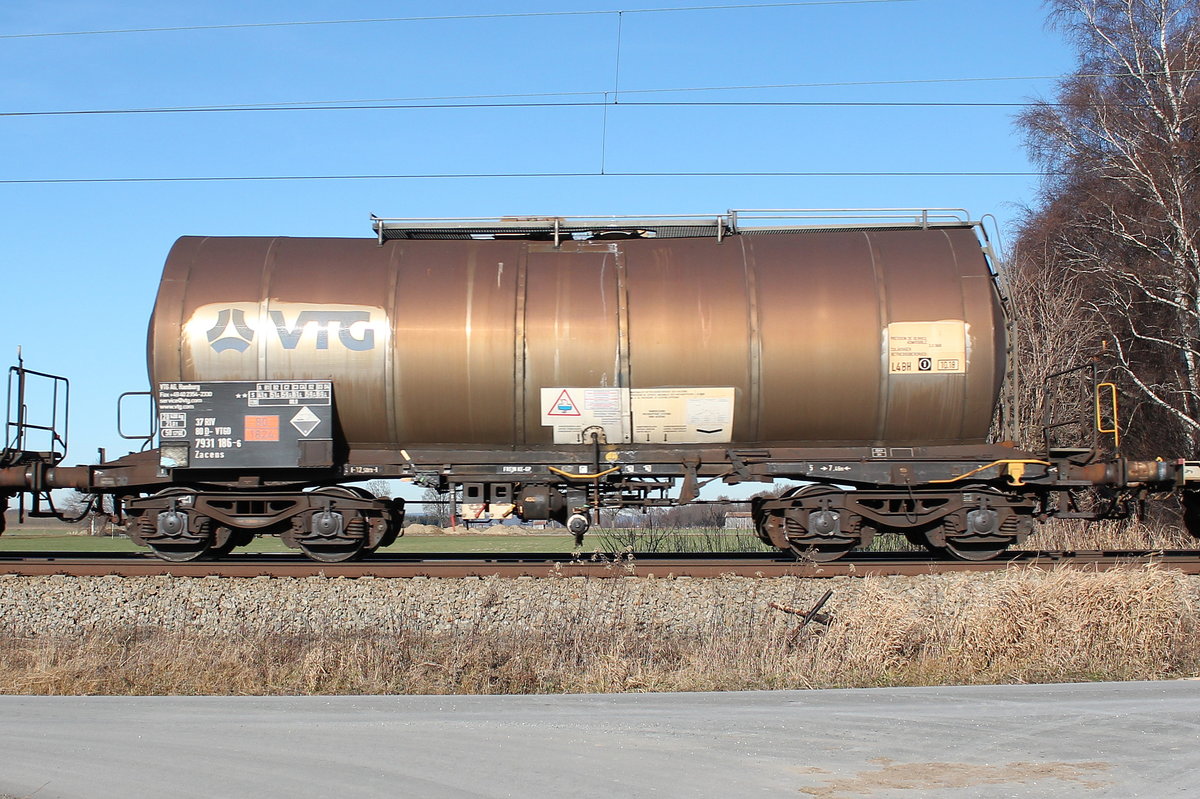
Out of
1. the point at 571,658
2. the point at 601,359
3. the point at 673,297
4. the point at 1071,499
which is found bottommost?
the point at 571,658

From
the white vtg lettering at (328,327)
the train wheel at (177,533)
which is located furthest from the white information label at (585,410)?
the train wheel at (177,533)

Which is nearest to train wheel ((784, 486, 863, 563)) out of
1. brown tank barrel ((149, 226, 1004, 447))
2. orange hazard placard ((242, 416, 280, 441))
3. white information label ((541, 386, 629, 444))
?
brown tank barrel ((149, 226, 1004, 447))

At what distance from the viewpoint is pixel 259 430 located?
11555 mm

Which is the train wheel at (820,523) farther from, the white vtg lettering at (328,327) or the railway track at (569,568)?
the white vtg lettering at (328,327)

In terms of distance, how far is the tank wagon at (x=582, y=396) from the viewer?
1152cm

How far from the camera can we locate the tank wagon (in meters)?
11.5

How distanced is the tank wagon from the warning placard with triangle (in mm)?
23

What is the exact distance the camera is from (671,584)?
34.7 feet

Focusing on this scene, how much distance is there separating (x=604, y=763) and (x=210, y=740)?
8.07ft

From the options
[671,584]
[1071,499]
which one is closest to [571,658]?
[671,584]

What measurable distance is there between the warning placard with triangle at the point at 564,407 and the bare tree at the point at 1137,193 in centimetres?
1528

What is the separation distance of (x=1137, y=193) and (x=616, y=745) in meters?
22.0

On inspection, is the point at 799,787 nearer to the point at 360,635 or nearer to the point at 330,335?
the point at 360,635

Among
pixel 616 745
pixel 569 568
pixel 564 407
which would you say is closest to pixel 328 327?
pixel 564 407
